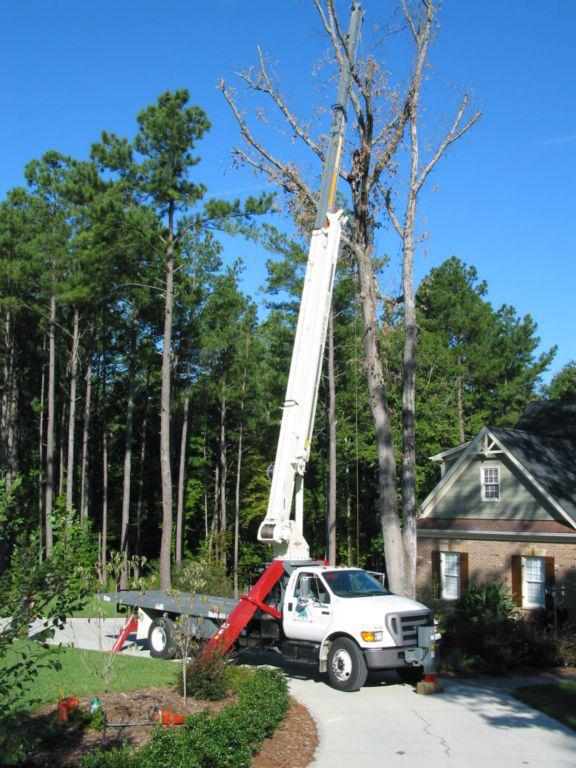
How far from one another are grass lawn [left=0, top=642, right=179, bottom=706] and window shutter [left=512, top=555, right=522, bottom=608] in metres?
11.6

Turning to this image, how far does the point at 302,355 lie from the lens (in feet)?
44.2

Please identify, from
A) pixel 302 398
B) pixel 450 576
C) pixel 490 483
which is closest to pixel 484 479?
pixel 490 483

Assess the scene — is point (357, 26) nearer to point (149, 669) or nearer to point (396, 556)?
point (396, 556)

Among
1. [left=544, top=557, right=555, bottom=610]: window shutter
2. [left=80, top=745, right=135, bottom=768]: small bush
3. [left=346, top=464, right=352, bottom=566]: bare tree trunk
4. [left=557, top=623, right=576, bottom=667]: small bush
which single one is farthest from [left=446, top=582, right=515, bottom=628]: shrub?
[left=346, top=464, right=352, bottom=566]: bare tree trunk

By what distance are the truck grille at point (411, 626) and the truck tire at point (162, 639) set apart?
A: 4.40m

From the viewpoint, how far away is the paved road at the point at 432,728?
27.1 feet

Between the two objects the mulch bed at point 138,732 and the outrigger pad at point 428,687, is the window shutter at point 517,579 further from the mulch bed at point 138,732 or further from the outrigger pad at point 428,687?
the mulch bed at point 138,732

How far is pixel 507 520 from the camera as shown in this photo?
22.0 metres

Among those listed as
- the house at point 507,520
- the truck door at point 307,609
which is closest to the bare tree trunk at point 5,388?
the house at point 507,520

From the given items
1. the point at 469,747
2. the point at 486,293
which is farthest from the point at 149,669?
the point at 486,293

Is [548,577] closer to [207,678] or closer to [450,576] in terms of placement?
[450,576]

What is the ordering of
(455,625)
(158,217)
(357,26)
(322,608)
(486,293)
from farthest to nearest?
1. (486,293)
2. (158,217)
3. (357,26)
4. (455,625)
5. (322,608)

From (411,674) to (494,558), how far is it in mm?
10298

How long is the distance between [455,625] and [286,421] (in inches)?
233
